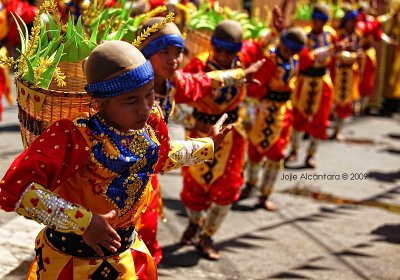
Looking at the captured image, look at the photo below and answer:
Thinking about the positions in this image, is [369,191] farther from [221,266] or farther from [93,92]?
[93,92]

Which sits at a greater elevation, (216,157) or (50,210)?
(50,210)

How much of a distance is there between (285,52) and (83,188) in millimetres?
4100

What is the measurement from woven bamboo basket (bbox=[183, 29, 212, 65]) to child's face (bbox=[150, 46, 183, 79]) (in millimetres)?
1453

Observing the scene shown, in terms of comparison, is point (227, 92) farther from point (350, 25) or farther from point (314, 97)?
point (350, 25)

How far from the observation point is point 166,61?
411 cm

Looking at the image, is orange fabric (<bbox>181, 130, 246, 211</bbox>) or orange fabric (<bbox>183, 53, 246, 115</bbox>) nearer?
orange fabric (<bbox>183, 53, 246, 115</bbox>)

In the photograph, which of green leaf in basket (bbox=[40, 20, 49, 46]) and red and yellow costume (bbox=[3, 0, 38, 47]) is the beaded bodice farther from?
red and yellow costume (bbox=[3, 0, 38, 47])

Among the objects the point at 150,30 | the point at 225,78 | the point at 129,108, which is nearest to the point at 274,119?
the point at 225,78

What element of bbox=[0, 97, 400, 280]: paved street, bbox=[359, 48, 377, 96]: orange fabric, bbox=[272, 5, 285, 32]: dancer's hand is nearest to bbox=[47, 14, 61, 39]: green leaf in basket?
bbox=[0, 97, 400, 280]: paved street

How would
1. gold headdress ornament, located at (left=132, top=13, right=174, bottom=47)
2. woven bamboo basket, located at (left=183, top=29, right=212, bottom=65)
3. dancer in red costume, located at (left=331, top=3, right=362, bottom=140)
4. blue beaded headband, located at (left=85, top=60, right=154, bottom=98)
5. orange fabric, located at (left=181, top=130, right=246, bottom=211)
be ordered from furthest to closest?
dancer in red costume, located at (left=331, top=3, right=362, bottom=140)
woven bamboo basket, located at (left=183, top=29, right=212, bottom=65)
orange fabric, located at (left=181, top=130, right=246, bottom=211)
gold headdress ornament, located at (left=132, top=13, right=174, bottom=47)
blue beaded headband, located at (left=85, top=60, right=154, bottom=98)

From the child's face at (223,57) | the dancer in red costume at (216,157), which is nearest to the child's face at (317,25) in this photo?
the dancer in red costume at (216,157)

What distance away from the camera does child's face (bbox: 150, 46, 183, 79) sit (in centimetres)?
411

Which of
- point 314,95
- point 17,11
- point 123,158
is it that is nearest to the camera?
point 123,158

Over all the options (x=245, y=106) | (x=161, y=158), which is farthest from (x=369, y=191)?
(x=161, y=158)
